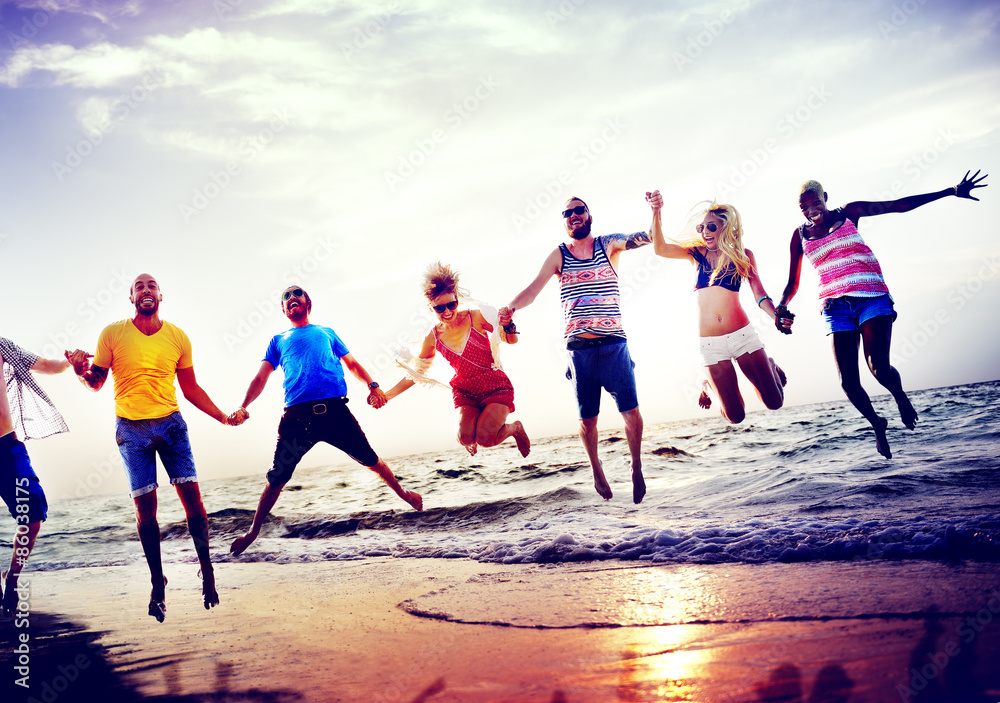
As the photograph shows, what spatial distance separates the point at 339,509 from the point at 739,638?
9.61 metres

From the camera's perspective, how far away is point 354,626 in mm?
4641

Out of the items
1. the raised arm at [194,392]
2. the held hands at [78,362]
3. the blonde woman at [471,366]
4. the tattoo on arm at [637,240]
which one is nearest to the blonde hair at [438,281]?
the blonde woman at [471,366]

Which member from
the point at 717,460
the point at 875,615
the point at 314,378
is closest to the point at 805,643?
the point at 875,615

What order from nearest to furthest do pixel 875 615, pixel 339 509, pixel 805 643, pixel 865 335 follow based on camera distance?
1. pixel 805 643
2. pixel 875 615
3. pixel 865 335
4. pixel 339 509

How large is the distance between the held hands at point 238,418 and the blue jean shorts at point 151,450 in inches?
24.6

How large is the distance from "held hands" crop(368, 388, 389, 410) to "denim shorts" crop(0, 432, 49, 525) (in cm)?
→ 340

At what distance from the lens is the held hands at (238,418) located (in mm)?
6250

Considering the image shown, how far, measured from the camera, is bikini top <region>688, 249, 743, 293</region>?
268 inches

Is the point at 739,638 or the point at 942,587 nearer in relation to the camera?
the point at 739,638

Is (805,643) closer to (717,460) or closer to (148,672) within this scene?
(148,672)

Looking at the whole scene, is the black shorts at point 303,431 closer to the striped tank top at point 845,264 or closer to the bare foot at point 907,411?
the striped tank top at point 845,264

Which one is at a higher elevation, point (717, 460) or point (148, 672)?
point (148, 672)

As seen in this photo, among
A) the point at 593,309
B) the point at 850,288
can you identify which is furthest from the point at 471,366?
the point at 850,288

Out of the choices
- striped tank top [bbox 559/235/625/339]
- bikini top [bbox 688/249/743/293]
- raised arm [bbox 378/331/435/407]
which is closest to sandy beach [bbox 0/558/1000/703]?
raised arm [bbox 378/331/435/407]
